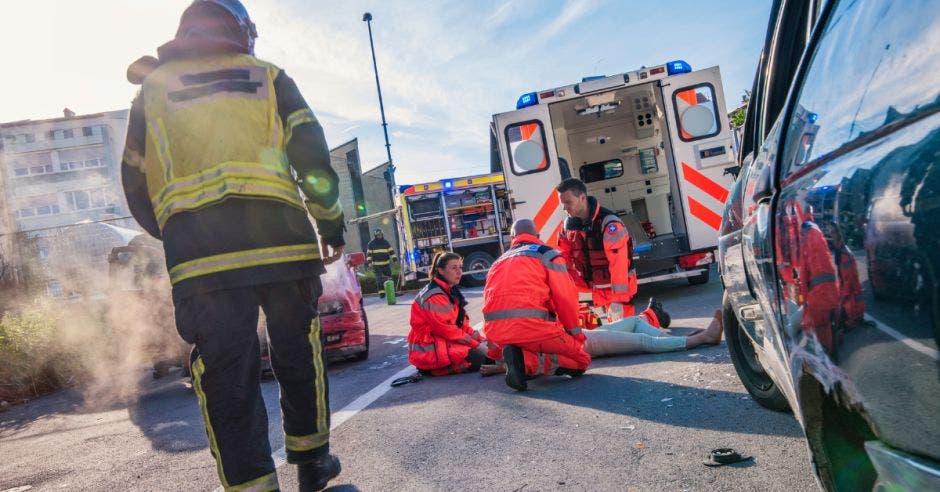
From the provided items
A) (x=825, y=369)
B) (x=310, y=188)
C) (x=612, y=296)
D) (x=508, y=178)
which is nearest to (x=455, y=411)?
(x=310, y=188)

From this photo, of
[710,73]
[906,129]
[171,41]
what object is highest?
[710,73]

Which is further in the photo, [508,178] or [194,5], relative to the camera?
[508,178]

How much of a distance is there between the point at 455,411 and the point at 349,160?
25225mm

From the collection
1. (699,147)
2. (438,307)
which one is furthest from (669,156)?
(438,307)

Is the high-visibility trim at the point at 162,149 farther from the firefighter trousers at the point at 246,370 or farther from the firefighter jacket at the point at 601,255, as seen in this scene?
the firefighter jacket at the point at 601,255

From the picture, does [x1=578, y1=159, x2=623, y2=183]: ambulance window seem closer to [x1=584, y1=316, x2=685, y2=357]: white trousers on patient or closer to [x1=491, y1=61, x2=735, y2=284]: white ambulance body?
[x1=491, y1=61, x2=735, y2=284]: white ambulance body

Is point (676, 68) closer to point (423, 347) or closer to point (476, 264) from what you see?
point (423, 347)

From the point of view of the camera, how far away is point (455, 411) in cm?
400

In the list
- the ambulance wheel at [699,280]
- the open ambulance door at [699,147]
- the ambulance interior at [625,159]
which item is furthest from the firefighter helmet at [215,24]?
the ambulance interior at [625,159]

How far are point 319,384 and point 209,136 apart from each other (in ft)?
3.49

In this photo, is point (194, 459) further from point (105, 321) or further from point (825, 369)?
point (105, 321)

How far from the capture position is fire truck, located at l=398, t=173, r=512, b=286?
16.5 m

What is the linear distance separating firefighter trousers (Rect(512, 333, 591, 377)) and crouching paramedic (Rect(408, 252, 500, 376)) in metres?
0.75

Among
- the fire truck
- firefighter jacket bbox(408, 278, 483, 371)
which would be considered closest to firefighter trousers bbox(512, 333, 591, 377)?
firefighter jacket bbox(408, 278, 483, 371)
